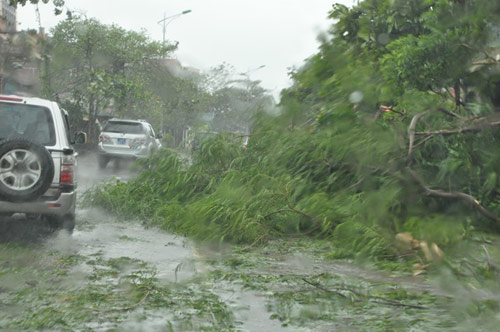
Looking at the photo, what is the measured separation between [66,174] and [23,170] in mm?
621

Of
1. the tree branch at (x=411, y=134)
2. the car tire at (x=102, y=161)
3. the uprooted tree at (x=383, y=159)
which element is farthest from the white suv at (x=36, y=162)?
the car tire at (x=102, y=161)

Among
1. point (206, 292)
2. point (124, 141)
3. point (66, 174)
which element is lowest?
point (206, 292)

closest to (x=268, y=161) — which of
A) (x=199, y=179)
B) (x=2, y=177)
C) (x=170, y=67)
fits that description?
(x=199, y=179)

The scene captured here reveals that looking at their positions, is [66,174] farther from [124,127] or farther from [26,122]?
[124,127]

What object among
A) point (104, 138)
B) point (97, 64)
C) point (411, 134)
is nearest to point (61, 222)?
point (411, 134)

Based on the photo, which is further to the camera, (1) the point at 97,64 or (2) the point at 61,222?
(1) the point at 97,64

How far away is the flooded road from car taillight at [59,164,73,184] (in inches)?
28.9

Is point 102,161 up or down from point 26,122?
down

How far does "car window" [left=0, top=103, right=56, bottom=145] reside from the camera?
343 inches

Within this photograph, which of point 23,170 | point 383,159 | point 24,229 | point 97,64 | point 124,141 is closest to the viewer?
point 23,170

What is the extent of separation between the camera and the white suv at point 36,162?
788 centimetres

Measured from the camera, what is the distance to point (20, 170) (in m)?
7.91

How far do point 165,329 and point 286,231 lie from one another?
4961mm

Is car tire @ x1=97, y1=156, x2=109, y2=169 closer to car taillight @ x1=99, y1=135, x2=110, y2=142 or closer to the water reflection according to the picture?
car taillight @ x1=99, y1=135, x2=110, y2=142
